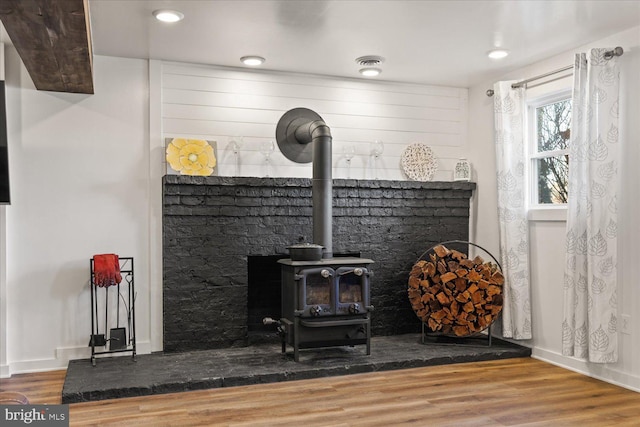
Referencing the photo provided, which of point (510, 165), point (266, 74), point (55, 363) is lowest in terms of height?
point (55, 363)

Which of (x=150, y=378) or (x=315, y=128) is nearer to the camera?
(x=150, y=378)

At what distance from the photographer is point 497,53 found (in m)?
4.41

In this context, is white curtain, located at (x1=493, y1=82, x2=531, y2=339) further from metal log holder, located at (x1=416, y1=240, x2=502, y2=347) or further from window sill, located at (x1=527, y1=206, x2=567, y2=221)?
metal log holder, located at (x1=416, y1=240, x2=502, y2=347)

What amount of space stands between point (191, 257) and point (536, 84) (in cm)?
300

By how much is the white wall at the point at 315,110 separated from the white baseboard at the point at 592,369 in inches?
69.5

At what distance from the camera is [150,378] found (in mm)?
3811

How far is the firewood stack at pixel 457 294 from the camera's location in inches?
183

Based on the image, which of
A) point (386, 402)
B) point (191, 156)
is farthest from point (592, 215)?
point (191, 156)

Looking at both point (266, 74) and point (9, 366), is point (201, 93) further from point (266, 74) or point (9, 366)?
point (9, 366)

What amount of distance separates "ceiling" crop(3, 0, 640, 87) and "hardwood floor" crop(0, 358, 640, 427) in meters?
2.31

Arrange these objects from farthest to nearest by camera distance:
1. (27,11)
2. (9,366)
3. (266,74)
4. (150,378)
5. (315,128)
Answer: (266,74) → (315,128) → (9,366) → (150,378) → (27,11)

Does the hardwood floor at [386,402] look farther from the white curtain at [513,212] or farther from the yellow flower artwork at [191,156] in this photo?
the yellow flower artwork at [191,156]

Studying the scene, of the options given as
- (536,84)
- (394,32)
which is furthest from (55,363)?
(536,84)

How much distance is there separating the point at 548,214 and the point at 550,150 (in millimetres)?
524
